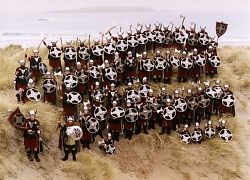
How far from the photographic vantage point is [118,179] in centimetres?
1251

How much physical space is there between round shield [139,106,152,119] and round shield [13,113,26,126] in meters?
3.96

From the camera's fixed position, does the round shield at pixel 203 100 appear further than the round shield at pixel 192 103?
Yes

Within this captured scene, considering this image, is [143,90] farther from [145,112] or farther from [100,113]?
[100,113]

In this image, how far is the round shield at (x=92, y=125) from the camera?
41.4ft

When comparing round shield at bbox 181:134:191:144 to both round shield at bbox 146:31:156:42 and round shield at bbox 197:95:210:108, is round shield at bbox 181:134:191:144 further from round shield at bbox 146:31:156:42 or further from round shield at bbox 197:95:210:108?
round shield at bbox 146:31:156:42

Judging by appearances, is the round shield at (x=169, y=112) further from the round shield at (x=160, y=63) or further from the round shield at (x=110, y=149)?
the round shield at (x=160, y=63)

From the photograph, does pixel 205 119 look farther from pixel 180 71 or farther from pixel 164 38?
pixel 164 38

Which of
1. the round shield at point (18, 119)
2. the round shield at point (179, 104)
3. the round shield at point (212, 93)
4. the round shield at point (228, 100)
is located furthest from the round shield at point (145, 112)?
the round shield at point (18, 119)

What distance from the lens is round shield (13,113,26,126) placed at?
11.8 meters

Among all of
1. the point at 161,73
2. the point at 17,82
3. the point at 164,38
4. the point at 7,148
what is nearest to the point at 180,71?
the point at 161,73

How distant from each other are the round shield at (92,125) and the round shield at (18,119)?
2.00 metres

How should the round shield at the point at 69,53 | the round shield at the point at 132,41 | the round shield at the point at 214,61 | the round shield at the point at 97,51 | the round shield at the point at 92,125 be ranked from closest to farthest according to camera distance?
the round shield at the point at 92,125
the round shield at the point at 69,53
the round shield at the point at 97,51
the round shield at the point at 214,61
the round shield at the point at 132,41

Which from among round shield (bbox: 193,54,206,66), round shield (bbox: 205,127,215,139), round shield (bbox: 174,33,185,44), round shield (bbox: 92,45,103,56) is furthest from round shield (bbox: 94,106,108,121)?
round shield (bbox: 174,33,185,44)

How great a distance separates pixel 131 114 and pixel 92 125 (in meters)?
1.48
